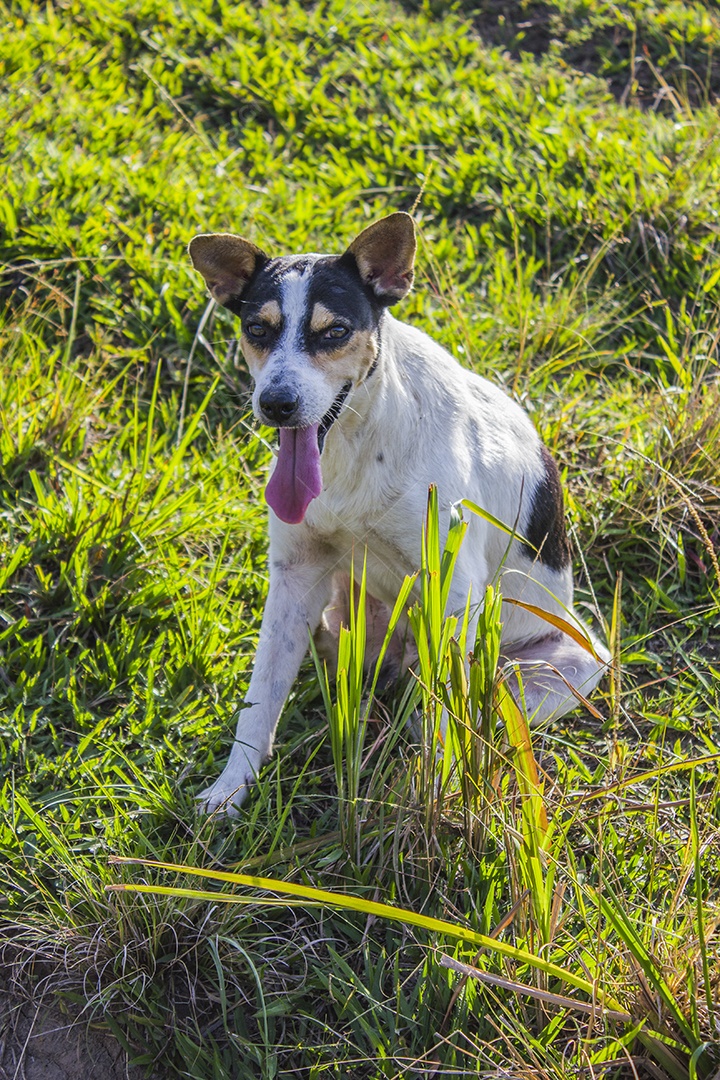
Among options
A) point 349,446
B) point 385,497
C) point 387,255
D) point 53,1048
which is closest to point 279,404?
point 349,446

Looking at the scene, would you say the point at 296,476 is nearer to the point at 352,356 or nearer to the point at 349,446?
the point at 349,446

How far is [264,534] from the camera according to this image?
3.87m

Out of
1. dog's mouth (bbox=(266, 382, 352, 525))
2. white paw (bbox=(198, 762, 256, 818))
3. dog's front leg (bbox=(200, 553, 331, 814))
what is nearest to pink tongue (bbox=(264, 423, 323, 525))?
dog's mouth (bbox=(266, 382, 352, 525))

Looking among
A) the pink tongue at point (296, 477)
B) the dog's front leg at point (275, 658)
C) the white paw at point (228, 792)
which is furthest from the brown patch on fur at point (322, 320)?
the white paw at point (228, 792)

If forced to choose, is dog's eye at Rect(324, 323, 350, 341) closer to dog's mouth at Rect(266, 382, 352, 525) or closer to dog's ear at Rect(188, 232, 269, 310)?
dog's mouth at Rect(266, 382, 352, 525)

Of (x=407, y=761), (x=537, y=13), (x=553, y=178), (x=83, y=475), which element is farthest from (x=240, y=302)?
(x=537, y=13)

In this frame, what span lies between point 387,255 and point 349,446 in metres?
0.58

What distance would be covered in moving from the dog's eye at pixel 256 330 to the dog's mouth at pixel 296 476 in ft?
0.99

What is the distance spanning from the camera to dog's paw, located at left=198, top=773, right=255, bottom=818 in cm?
288

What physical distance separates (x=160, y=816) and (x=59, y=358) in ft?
8.06

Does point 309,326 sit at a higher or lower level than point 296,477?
higher

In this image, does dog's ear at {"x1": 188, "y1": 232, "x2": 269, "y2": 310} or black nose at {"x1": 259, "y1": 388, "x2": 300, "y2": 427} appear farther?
dog's ear at {"x1": 188, "y1": 232, "x2": 269, "y2": 310}

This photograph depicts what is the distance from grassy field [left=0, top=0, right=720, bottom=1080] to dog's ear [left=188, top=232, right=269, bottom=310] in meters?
0.84

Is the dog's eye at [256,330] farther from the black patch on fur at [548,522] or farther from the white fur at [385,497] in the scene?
the black patch on fur at [548,522]
